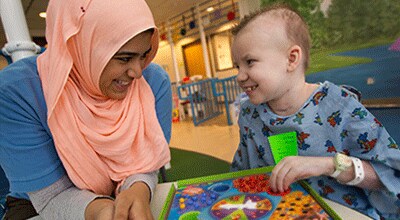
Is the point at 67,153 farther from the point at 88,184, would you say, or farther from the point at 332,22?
the point at 332,22

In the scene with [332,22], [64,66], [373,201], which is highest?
[332,22]

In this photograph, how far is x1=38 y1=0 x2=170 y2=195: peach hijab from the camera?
704 mm

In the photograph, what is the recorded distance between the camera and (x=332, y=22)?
204cm

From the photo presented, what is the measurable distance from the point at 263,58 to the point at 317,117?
0.22 metres

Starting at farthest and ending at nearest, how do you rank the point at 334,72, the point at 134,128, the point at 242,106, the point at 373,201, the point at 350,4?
1. the point at 334,72
2. the point at 350,4
3. the point at 242,106
4. the point at 134,128
5. the point at 373,201

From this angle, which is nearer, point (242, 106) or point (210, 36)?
point (242, 106)

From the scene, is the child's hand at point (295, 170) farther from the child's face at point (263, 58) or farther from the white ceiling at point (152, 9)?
the white ceiling at point (152, 9)

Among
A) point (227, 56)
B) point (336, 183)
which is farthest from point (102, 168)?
point (227, 56)

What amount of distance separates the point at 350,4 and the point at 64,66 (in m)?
1.96

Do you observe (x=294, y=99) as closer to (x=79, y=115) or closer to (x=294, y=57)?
(x=294, y=57)

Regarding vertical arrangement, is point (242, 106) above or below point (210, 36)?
below

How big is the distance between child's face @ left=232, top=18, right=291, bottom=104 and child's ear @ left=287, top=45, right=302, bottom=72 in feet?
0.04

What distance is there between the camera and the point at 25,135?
0.70m

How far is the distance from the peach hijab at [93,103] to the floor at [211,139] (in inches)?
69.1
